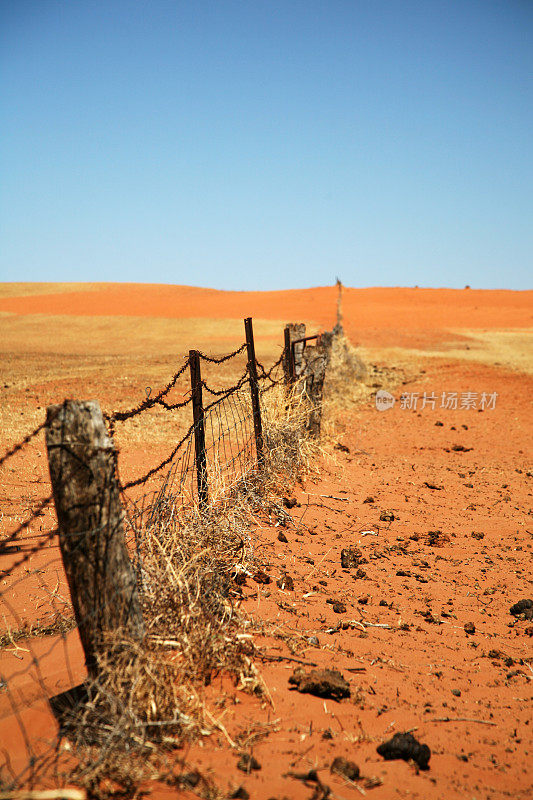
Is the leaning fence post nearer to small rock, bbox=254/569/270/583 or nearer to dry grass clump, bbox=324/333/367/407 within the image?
dry grass clump, bbox=324/333/367/407

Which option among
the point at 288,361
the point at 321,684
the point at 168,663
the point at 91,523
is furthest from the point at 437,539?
the point at 91,523

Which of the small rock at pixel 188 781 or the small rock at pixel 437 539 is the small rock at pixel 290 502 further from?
the small rock at pixel 188 781

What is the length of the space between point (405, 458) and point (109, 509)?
20.4 feet

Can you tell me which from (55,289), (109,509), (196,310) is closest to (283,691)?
(109,509)

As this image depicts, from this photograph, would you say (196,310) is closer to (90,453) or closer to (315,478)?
(315,478)

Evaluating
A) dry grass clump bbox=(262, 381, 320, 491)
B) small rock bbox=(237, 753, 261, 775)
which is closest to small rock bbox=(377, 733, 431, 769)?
small rock bbox=(237, 753, 261, 775)

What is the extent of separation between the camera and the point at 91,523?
255cm

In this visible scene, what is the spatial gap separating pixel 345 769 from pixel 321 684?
1.75ft

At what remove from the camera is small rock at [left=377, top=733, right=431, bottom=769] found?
2582mm

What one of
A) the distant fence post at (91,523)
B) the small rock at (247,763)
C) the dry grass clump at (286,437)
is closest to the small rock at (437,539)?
the dry grass clump at (286,437)

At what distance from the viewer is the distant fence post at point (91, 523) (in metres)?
2.49

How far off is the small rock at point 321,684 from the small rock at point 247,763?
57cm

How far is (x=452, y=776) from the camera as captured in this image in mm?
2545

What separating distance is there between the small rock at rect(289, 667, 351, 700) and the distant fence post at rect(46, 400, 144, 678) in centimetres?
88
